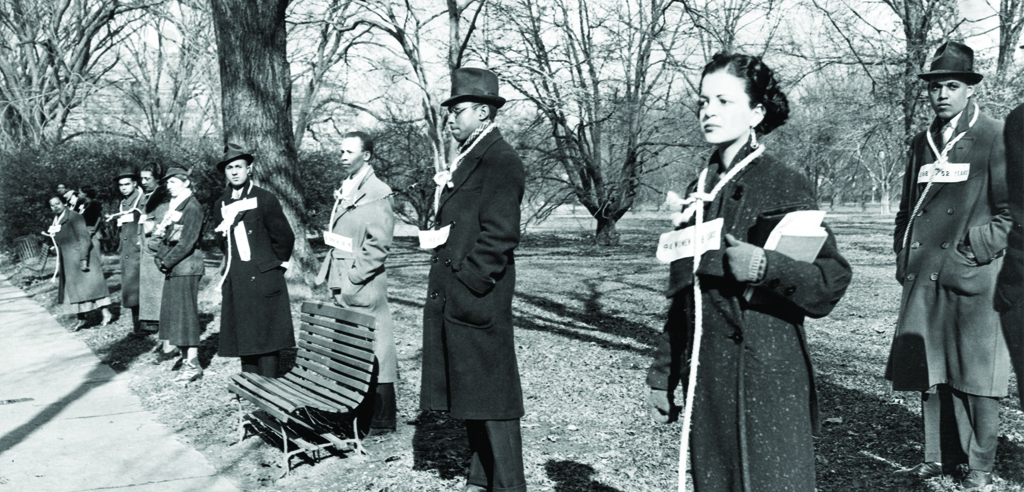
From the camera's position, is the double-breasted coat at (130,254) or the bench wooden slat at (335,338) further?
the double-breasted coat at (130,254)

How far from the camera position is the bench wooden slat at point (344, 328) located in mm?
5258

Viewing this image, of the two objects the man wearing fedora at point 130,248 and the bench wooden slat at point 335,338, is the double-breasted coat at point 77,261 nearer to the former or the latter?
the man wearing fedora at point 130,248

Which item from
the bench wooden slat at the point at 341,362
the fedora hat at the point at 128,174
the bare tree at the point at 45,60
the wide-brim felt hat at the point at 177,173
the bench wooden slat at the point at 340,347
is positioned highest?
the bare tree at the point at 45,60

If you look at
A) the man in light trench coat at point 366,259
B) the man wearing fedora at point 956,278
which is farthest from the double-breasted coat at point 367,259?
the man wearing fedora at point 956,278

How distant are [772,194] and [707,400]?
2.12 ft

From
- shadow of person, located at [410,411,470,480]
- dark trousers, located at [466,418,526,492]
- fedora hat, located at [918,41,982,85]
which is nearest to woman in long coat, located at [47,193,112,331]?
shadow of person, located at [410,411,470,480]

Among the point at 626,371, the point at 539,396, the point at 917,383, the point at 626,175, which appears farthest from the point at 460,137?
the point at 626,175

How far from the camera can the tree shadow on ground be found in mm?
4637

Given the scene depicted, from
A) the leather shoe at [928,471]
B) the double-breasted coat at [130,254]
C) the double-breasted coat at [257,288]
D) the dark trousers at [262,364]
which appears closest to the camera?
the leather shoe at [928,471]

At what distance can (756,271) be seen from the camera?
2.39 meters

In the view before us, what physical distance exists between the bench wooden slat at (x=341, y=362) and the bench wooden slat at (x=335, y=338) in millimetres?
54

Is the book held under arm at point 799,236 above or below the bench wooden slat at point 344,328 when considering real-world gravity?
above

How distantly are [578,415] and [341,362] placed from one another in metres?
1.80

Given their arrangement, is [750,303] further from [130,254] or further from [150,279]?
[130,254]
